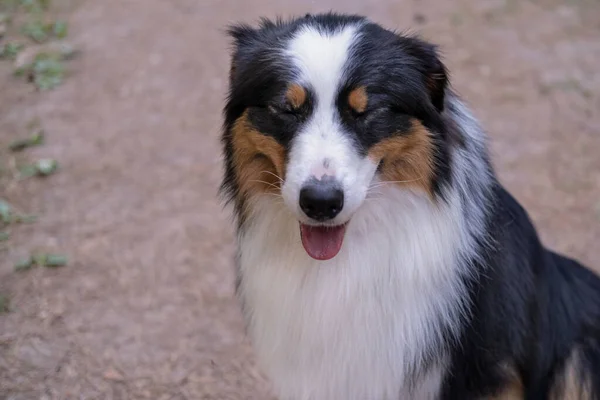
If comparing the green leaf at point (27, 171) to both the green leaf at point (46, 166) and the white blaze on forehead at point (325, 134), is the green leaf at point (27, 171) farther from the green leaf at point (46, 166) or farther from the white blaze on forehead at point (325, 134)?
the white blaze on forehead at point (325, 134)

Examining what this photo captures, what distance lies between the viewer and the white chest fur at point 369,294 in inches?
89.1

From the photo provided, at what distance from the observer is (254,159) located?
2293mm

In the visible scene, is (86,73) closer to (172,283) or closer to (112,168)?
(112,168)

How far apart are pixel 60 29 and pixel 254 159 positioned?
193 inches

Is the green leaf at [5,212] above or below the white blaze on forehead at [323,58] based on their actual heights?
below

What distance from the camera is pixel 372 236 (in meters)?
2.29

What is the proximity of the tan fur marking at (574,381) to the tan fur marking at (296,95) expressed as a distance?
1.46 meters

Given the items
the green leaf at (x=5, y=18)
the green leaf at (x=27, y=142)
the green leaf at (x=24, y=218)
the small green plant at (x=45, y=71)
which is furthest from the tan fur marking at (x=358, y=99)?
the green leaf at (x=5, y=18)

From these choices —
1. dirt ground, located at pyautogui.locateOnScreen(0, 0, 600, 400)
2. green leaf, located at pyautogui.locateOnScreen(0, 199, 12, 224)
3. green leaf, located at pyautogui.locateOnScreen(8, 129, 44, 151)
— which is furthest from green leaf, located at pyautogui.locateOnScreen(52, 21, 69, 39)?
green leaf, located at pyautogui.locateOnScreen(0, 199, 12, 224)

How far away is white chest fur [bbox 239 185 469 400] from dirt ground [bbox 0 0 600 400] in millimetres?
985

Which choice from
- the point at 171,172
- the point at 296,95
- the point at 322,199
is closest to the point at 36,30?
the point at 171,172

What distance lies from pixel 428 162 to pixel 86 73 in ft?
14.7

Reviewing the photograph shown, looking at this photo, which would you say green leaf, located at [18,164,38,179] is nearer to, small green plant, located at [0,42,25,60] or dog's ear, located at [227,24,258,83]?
small green plant, located at [0,42,25,60]

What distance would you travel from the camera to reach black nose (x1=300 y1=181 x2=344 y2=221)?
1974mm
